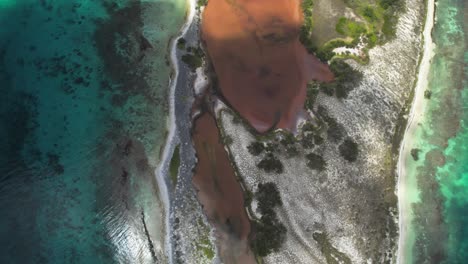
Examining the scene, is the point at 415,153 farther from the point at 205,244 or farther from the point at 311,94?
the point at 205,244

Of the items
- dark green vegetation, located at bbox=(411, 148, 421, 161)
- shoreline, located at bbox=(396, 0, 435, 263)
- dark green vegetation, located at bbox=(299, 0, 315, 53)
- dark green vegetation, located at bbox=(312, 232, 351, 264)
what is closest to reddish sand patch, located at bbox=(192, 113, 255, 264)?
dark green vegetation, located at bbox=(312, 232, 351, 264)

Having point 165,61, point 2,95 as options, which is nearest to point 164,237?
point 165,61

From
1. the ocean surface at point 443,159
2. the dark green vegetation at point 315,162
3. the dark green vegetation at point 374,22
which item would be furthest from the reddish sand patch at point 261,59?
the ocean surface at point 443,159

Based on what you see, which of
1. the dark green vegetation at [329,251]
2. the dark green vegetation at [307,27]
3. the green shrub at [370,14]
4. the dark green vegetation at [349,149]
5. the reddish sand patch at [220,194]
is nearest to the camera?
the dark green vegetation at [329,251]

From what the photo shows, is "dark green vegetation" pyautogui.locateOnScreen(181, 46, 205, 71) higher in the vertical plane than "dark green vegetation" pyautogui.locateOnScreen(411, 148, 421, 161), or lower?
higher

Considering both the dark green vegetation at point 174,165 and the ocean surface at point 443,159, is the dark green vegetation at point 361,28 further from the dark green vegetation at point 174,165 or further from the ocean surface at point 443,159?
the dark green vegetation at point 174,165

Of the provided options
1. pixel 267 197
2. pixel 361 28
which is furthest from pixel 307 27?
pixel 267 197

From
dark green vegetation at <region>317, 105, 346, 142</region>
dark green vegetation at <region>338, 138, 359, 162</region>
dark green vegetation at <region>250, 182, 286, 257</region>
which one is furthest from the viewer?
dark green vegetation at <region>317, 105, 346, 142</region>

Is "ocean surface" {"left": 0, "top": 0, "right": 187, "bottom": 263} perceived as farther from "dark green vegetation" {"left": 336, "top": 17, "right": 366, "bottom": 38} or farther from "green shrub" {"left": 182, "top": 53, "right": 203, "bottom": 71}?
"dark green vegetation" {"left": 336, "top": 17, "right": 366, "bottom": 38}
